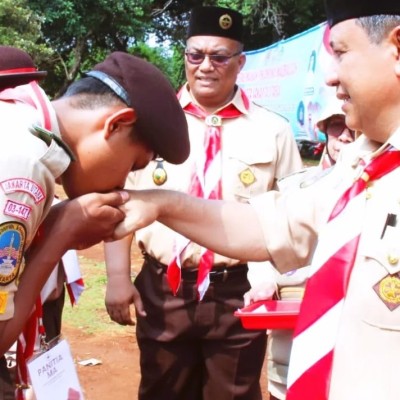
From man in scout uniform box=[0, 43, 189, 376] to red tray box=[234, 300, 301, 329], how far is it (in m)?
0.61

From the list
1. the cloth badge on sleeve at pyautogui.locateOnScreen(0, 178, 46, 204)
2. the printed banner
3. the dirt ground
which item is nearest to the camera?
the cloth badge on sleeve at pyautogui.locateOnScreen(0, 178, 46, 204)

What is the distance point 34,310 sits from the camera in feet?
6.67

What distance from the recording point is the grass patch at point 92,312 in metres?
5.64

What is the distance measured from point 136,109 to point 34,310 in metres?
0.67

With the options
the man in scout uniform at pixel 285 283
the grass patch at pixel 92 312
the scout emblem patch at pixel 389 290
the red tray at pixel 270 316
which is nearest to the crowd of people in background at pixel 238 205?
the scout emblem patch at pixel 389 290

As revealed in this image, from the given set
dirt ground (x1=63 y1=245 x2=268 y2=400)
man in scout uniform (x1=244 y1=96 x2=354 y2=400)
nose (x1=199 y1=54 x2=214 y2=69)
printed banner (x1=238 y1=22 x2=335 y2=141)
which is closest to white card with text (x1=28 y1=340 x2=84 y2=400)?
man in scout uniform (x1=244 y1=96 x2=354 y2=400)

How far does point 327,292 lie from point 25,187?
82 centimetres

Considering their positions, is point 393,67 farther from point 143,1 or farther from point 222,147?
point 143,1

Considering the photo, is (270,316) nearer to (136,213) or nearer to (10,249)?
(136,213)

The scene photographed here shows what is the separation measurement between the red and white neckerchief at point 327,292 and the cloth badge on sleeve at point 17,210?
30.3 inches

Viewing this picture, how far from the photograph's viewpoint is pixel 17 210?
1.61 metres

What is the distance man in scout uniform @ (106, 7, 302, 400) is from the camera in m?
3.43

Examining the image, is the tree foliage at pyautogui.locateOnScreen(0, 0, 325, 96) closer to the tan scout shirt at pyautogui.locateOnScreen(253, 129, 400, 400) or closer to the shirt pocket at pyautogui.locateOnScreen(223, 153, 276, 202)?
the shirt pocket at pyautogui.locateOnScreen(223, 153, 276, 202)

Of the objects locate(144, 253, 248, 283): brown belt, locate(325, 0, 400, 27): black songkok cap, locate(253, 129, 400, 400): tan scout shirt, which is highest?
locate(325, 0, 400, 27): black songkok cap
